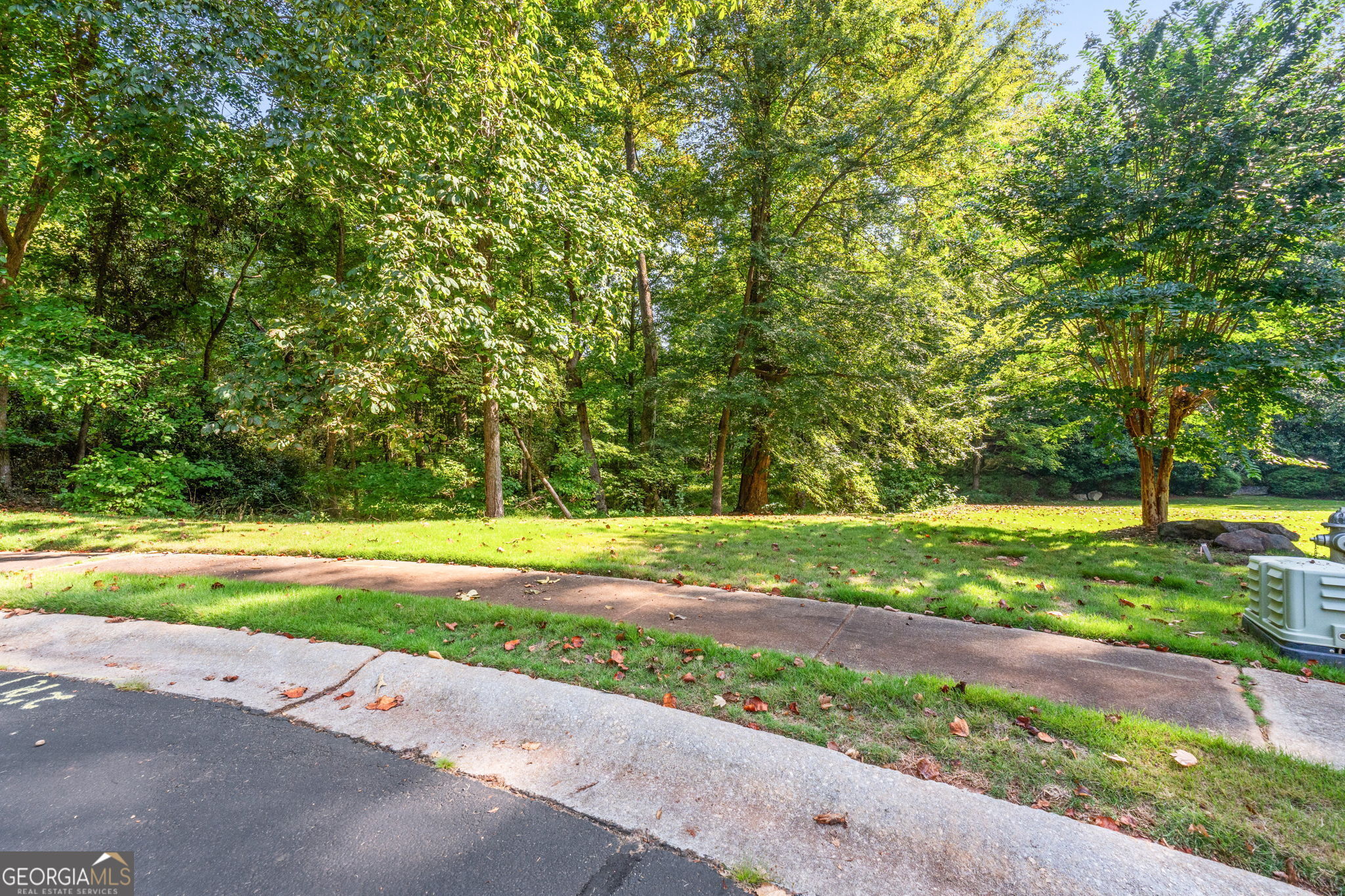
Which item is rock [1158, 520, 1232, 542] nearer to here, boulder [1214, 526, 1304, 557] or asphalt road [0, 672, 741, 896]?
boulder [1214, 526, 1304, 557]

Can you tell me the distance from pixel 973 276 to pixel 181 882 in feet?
40.9

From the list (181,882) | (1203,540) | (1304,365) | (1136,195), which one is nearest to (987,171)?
(1136,195)

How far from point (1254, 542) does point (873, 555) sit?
4.80 m

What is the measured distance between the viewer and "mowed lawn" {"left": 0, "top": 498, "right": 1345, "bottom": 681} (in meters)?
4.34

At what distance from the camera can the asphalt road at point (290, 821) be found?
1861 mm

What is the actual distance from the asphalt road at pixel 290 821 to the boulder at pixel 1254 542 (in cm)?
832

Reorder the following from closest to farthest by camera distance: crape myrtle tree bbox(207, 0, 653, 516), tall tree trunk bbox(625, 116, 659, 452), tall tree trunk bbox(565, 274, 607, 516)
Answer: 1. crape myrtle tree bbox(207, 0, 653, 516)
2. tall tree trunk bbox(625, 116, 659, 452)
3. tall tree trunk bbox(565, 274, 607, 516)

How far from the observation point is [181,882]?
185 cm

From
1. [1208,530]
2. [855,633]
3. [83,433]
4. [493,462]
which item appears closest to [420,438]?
[493,462]

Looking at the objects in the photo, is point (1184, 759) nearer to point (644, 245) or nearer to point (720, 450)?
point (644, 245)

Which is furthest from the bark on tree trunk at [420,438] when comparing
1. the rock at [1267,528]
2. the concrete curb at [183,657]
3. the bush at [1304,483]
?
Result: the bush at [1304,483]

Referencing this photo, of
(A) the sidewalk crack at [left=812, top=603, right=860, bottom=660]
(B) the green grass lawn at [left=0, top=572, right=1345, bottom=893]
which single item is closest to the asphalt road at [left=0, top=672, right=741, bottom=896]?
(B) the green grass lawn at [left=0, top=572, right=1345, bottom=893]

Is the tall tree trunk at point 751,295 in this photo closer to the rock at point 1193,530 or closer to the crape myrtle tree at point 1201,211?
the crape myrtle tree at point 1201,211

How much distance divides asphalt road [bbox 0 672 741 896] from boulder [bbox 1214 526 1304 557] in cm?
832
